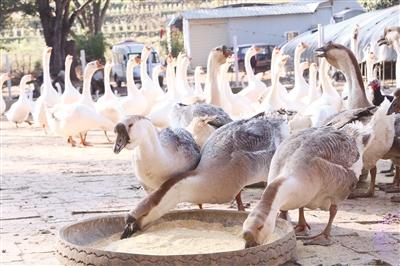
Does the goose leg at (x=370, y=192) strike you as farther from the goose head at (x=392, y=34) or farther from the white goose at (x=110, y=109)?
the white goose at (x=110, y=109)

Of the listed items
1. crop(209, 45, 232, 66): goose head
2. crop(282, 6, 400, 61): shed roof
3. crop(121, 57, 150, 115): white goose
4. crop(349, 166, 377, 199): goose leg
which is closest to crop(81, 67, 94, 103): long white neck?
crop(121, 57, 150, 115): white goose

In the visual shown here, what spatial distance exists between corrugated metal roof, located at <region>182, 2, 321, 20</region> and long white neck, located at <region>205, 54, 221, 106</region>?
3721 centimetres

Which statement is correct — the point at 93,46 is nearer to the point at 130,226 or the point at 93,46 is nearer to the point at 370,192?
the point at 370,192

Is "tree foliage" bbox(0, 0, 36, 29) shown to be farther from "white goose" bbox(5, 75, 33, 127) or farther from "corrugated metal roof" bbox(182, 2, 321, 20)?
"white goose" bbox(5, 75, 33, 127)

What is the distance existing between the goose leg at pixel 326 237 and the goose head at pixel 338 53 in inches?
126

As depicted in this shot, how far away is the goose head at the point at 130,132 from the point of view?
5543 millimetres

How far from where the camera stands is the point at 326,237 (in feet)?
20.6

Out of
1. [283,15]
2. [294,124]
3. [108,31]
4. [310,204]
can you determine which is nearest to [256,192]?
[294,124]

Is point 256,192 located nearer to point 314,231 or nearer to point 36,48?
point 314,231

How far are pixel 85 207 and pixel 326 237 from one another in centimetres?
307

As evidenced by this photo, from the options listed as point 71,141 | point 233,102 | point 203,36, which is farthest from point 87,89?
point 203,36

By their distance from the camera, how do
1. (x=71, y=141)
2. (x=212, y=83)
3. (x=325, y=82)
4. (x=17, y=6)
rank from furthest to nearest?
(x=17, y=6) → (x=71, y=141) → (x=325, y=82) → (x=212, y=83)

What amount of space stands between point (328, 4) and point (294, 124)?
4247cm

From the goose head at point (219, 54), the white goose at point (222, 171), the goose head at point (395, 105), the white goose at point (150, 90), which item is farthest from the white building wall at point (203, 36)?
the white goose at point (222, 171)
